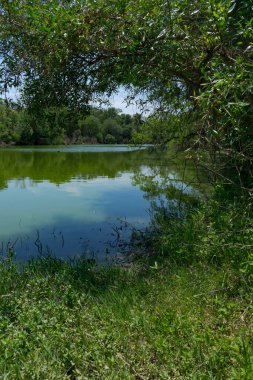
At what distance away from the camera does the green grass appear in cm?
238

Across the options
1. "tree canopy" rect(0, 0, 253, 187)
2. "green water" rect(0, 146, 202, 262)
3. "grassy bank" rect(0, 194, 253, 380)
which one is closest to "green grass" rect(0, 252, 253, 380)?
"grassy bank" rect(0, 194, 253, 380)

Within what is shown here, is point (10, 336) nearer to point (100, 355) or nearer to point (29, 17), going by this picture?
point (100, 355)

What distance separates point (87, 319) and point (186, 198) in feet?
22.2

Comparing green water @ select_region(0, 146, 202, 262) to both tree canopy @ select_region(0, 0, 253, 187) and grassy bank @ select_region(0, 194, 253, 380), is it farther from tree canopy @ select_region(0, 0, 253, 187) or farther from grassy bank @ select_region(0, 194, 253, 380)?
tree canopy @ select_region(0, 0, 253, 187)

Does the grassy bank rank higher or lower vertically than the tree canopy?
lower

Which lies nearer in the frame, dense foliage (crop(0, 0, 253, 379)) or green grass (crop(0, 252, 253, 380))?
green grass (crop(0, 252, 253, 380))

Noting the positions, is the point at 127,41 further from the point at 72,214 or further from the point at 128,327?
the point at 72,214

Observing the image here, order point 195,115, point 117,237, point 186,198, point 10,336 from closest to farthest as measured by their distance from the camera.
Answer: point 10,336
point 195,115
point 117,237
point 186,198

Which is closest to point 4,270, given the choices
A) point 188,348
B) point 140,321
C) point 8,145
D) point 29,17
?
point 140,321

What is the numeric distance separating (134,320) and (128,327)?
71 millimetres

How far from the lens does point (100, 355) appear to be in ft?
8.32

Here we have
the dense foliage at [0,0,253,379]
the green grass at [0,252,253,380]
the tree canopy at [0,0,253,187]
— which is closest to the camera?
the green grass at [0,252,253,380]

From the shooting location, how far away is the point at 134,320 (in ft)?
9.59

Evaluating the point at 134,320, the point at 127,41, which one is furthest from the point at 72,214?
the point at 134,320
